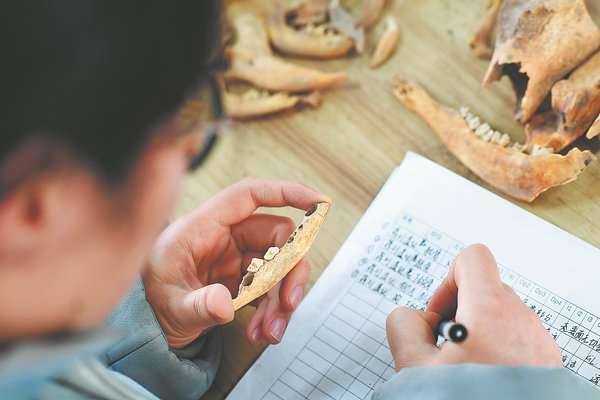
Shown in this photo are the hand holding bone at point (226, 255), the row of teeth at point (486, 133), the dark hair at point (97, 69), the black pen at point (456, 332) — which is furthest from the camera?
the row of teeth at point (486, 133)

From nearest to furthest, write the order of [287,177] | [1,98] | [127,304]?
[1,98]
[127,304]
[287,177]

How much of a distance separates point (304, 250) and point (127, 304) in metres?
0.18

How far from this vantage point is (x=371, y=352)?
537 mm

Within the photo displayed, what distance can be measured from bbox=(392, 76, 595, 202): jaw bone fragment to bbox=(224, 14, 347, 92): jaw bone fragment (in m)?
0.11

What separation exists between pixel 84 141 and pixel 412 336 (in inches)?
13.4

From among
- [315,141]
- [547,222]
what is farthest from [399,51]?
[547,222]

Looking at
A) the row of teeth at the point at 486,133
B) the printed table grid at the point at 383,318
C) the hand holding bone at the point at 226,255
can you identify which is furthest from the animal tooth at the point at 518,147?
the hand holding bone at the point at 226,255

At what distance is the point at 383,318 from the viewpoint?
55 centimetres

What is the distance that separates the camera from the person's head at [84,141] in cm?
18

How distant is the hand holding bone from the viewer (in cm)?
50

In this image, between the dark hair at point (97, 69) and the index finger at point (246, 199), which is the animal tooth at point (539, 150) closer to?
the index finger at point (246, 199)

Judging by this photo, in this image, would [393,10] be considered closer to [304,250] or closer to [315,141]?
[315,141]

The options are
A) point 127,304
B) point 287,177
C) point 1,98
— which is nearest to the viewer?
point 1,98

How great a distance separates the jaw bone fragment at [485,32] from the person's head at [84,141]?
1.75ft
